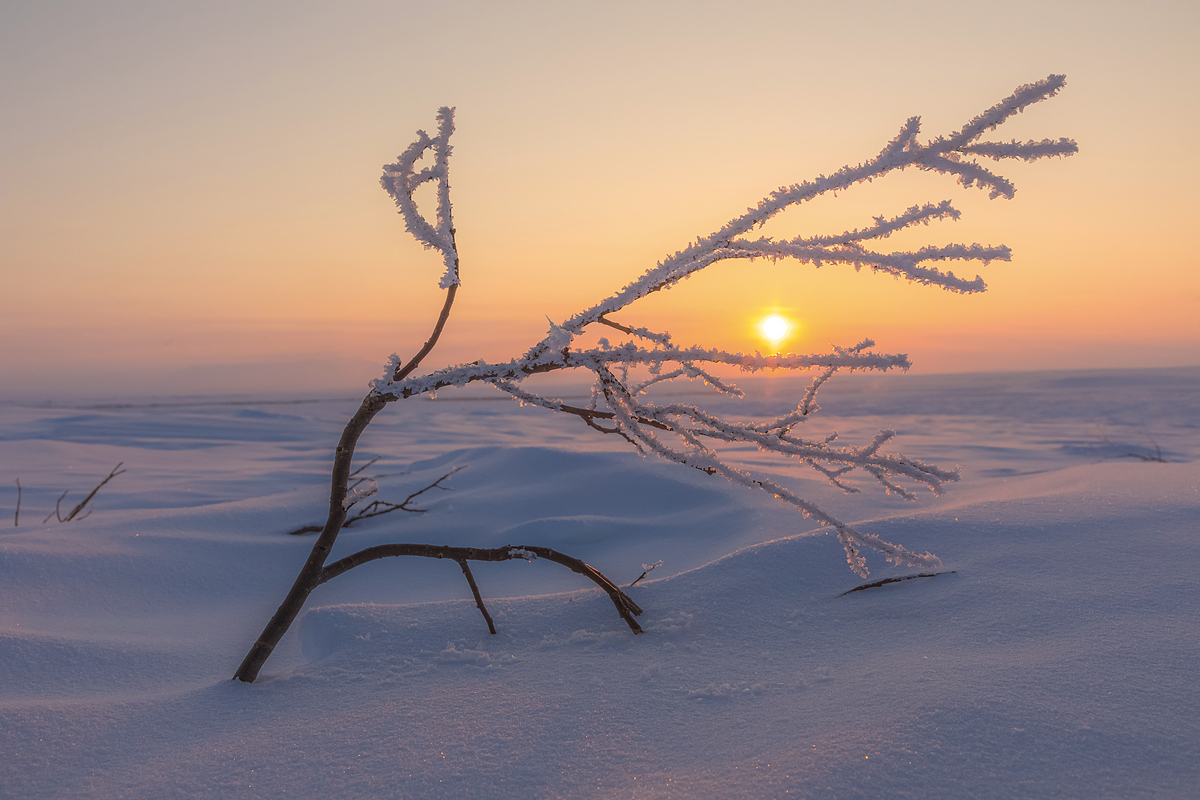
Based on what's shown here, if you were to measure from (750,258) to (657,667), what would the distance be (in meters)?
1.01

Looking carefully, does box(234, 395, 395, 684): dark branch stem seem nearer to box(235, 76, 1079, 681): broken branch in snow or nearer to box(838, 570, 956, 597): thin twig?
box(235, 76, 1079, 681): broken branch in snow

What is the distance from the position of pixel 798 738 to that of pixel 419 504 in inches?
170

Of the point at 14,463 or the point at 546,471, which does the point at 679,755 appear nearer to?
the point at 546,471

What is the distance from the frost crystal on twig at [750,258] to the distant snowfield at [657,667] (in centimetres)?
36

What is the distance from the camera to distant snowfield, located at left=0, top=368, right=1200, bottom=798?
3.91 feet

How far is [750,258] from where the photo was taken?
1.31 m

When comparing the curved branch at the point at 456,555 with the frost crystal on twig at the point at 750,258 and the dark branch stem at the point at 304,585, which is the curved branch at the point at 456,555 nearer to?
the dark branch stem at the point at 304,585

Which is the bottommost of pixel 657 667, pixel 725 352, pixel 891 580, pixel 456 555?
pixel 657 667

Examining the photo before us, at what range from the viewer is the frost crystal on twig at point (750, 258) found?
1.15 meters

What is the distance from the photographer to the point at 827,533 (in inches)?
94.5

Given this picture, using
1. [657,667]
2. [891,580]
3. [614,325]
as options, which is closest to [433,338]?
[614,325]

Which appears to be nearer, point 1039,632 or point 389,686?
point 1039,632

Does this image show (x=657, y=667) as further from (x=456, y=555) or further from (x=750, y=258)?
(x=750, y=258)

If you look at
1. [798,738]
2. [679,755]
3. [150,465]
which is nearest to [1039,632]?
[798,738]
